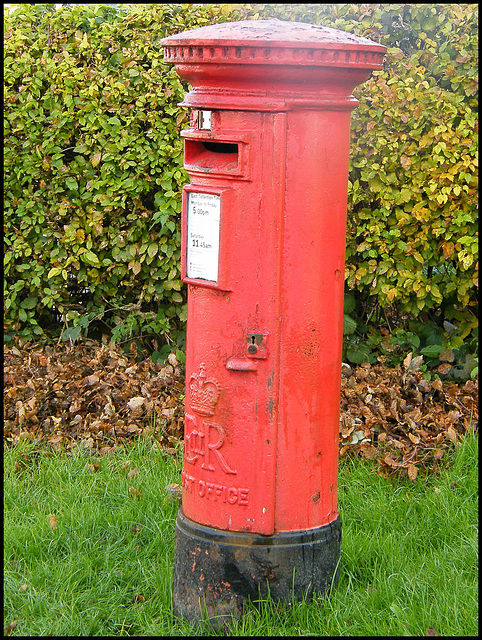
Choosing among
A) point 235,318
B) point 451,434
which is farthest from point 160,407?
point 235,318

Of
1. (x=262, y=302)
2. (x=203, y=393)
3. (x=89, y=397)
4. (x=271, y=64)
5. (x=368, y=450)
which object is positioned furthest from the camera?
(x=89, y=397)

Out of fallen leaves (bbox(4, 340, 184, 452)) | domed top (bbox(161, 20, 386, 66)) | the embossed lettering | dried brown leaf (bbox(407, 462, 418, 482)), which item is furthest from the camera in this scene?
fallen leaves (bbox(4, 340, 184, 452))

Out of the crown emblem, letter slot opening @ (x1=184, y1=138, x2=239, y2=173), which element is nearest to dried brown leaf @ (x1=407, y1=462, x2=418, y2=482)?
the crown emblem

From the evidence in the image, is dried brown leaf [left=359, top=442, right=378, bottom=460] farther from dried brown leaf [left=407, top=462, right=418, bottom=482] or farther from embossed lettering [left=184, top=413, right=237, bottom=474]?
embossed lettering [left=184, top=413, right=237, bottom=474]

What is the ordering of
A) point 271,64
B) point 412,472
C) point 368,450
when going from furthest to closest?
point 368,450 < point 412,472 < point 271,64

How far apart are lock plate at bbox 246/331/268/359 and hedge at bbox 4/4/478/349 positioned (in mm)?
2058

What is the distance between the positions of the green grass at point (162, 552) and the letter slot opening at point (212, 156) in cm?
151

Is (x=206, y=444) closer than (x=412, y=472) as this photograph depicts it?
Yes

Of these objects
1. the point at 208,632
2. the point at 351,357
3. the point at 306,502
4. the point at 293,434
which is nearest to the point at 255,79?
the point at 293,434

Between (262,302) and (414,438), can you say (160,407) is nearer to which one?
(414,438)

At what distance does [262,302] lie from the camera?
2.51m

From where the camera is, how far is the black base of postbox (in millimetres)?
2645

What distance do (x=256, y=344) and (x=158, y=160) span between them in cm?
230

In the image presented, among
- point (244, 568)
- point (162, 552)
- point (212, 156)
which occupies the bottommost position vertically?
point (162, 552)
